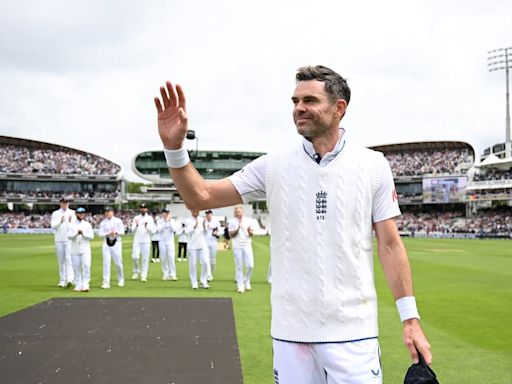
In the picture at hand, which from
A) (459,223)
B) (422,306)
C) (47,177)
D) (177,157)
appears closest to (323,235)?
A: (177,157)

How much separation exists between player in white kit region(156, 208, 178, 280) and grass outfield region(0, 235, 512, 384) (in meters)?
0.43

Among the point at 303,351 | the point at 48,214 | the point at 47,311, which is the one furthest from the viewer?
the point at 48,214

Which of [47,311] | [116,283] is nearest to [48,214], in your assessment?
[116,283]

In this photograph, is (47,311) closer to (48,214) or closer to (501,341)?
(501,341)

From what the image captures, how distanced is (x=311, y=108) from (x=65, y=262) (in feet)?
41.4

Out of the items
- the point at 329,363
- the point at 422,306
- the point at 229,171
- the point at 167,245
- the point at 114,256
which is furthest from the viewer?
the point at 229,171

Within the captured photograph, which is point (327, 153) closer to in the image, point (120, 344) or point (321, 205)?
point (321, 205)

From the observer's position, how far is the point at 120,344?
7.02 metres

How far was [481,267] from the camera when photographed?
19.2 m

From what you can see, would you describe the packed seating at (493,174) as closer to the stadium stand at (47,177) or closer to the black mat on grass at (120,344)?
the stadium stand at (47,177)

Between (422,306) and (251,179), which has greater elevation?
(251,179)

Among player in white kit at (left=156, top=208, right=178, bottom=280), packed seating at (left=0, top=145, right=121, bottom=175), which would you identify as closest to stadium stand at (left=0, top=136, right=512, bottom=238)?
packed seating at (left=0, top=145, right=121, bottom=175)

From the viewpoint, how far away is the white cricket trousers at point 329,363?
2436mm

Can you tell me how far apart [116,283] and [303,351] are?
12891mm
